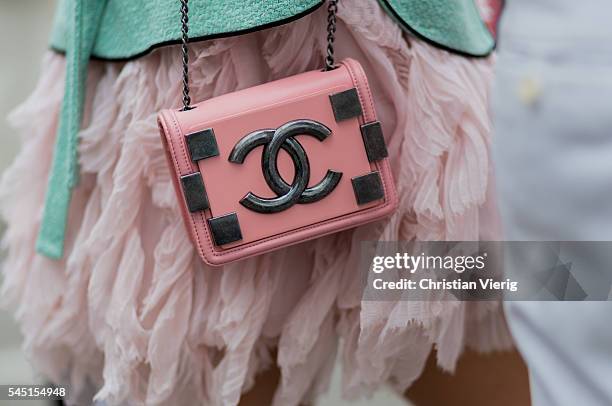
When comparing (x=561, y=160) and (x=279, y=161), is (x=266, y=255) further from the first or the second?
(x=561, y=160)

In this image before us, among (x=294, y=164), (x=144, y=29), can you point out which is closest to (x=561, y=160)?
(x=294, y=164)

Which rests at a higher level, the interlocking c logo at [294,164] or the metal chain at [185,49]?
the metal chain at [185,49]

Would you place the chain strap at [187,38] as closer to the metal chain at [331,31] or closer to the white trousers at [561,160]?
the metal chain at [331,31]

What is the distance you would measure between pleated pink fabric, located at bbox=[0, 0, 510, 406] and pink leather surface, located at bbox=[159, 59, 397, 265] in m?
0.04

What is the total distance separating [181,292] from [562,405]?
0.38 metres

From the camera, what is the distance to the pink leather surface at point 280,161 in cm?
63

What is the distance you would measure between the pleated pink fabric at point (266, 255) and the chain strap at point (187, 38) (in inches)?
0.7

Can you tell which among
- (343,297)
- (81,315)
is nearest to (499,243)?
(343,297)

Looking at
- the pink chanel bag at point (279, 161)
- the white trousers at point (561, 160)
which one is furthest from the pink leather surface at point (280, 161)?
the white trousers at point (561, 160)

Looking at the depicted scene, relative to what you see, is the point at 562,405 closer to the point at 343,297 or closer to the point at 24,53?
the point at 343,297

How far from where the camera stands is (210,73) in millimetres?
680

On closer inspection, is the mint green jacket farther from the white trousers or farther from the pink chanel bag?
the white trousers

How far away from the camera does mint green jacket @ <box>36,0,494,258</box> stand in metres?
0.65

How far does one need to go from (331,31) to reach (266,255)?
0.72ft
